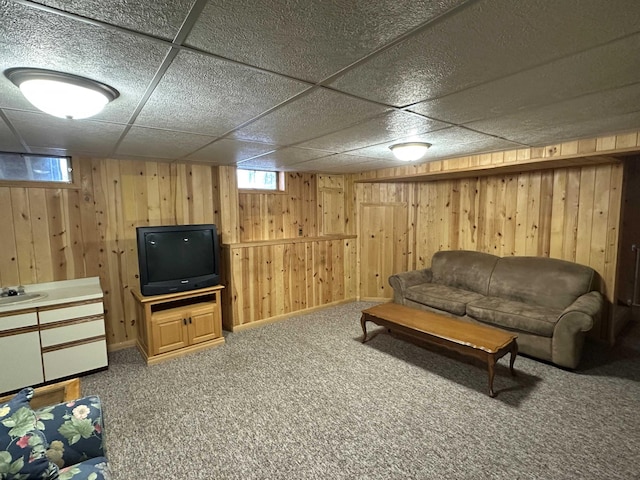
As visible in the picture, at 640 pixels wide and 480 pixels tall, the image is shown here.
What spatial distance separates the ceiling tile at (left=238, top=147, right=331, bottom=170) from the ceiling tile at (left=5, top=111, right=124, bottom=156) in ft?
4.51

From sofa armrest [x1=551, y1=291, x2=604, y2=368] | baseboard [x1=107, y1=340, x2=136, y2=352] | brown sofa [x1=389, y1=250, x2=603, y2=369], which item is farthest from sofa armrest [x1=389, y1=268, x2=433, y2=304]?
baseboard [x1=107, y1=340, x2=136, y2=352]

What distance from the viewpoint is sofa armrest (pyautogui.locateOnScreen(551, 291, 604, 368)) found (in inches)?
112

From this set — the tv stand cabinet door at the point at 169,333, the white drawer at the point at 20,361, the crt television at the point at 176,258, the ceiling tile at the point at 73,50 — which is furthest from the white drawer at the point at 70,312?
the ceiling tile at the point at 73,50

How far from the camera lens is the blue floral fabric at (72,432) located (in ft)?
4.90

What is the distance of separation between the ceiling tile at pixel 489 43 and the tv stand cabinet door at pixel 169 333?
2.97 meters

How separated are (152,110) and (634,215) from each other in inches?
217

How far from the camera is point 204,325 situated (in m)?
3.66

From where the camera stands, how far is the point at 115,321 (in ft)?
12.0

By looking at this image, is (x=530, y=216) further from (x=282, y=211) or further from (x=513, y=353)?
(x=282, y=211)

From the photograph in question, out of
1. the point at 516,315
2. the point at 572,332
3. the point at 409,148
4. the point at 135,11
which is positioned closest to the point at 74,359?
the point at 135,11

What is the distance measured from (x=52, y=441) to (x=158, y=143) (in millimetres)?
2125

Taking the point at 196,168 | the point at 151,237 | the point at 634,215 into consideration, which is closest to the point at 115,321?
the point at 151,237

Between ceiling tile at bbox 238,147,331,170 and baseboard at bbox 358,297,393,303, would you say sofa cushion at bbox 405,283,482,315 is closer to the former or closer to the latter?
baseboard at bbox 358,297,393,303

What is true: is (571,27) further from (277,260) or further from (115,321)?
(115,321)
